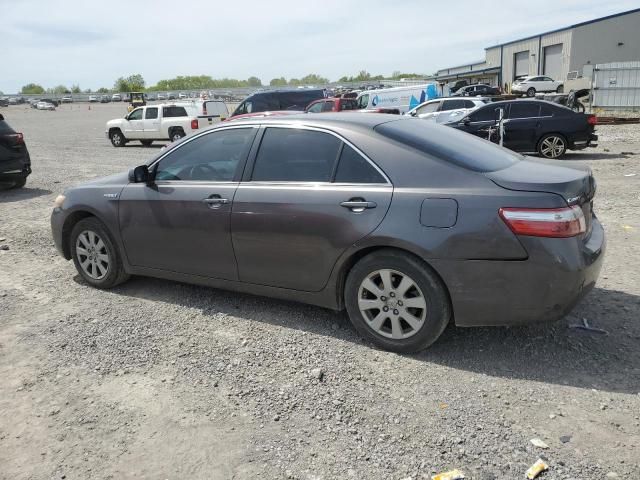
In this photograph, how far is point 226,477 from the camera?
8.54 ft

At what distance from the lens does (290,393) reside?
3307 millimetres

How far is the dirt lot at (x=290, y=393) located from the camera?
8.84ft

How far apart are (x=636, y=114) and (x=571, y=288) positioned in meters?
25.8

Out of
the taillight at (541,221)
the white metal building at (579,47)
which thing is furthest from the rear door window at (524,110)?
the white metal building at (579,47)

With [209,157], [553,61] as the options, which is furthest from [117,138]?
[553,61]

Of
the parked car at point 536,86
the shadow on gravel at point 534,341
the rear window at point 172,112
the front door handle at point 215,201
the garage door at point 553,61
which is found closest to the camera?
the shadow on gravel at point 534,341

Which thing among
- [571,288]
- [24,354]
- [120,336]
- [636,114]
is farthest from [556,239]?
[636,114]

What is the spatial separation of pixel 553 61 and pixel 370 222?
182 ft

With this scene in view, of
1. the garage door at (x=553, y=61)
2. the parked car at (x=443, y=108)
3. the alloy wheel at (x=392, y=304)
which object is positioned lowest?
the alloy wheel at (x=392, y=304)

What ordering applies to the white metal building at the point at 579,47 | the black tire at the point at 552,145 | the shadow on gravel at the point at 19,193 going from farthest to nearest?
the white metal building at the point at 579,47
the black tire at the point at 552,145
the shadow on gravel at the point at 19,193

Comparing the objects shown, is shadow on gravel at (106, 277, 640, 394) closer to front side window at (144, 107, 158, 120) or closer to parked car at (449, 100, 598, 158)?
parked car at (449, 100, 598, 158)

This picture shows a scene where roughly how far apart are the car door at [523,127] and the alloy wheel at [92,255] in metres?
11.3

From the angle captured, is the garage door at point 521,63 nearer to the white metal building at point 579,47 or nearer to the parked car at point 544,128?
the white metal building at point 579,47

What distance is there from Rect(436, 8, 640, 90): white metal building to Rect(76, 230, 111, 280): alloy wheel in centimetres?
4442
